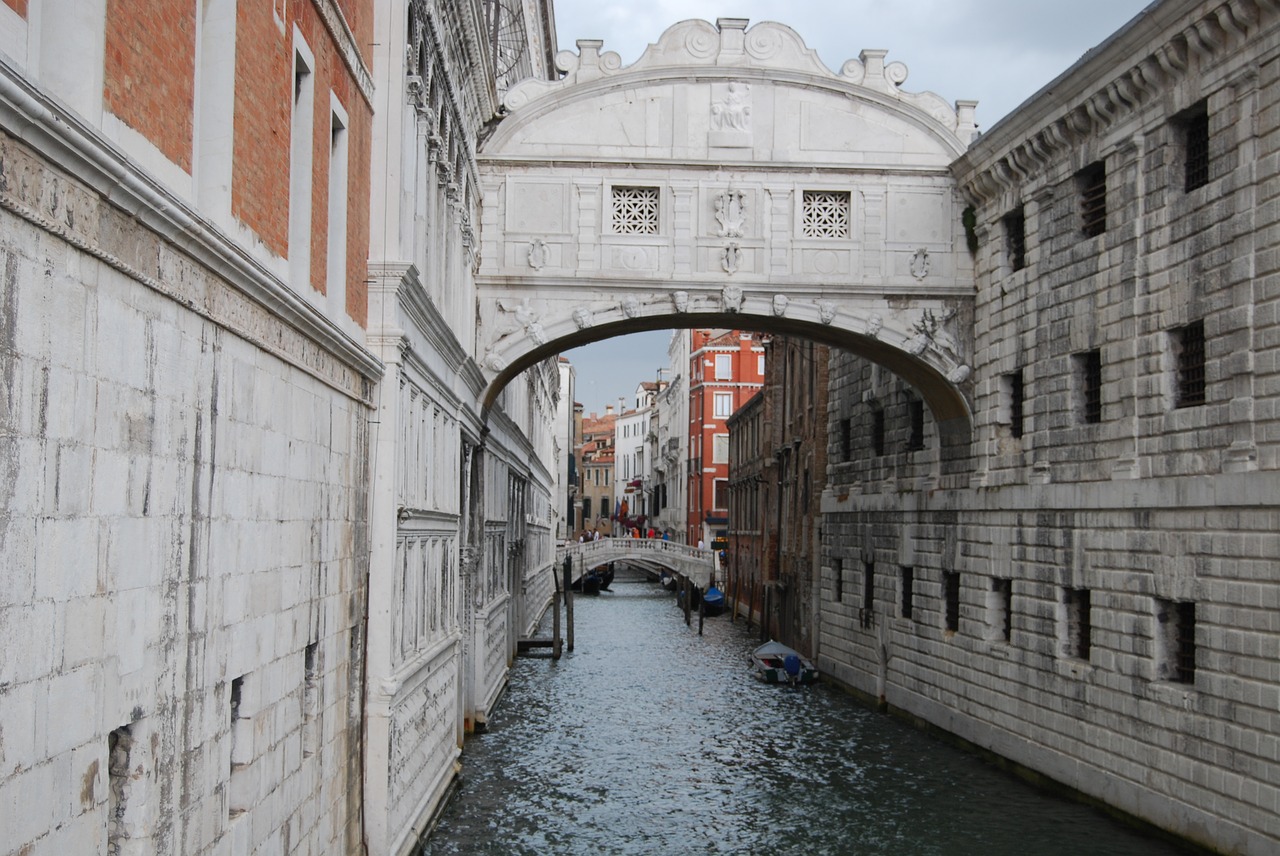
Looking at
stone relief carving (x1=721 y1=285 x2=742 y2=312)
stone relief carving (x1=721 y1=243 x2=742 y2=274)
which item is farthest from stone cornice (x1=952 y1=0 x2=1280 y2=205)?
stone relief carving (x1=721 y1=285 x2=742 y2=312)

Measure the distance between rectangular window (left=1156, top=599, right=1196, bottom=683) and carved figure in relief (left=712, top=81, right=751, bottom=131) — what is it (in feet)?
26.2

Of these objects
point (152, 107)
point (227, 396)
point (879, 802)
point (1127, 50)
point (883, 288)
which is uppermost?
point (1127, 50)

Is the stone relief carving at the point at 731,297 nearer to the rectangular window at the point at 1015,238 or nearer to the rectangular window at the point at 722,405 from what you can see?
the rectangular window at the point at 1015,238

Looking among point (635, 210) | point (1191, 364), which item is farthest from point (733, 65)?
point (1191, 364)

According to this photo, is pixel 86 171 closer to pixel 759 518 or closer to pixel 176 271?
pixel 176 271

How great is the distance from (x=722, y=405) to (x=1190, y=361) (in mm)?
51859

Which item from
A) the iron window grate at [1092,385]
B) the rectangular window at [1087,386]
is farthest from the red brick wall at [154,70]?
the rectangular window at [1087,386]

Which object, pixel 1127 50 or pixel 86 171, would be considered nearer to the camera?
pixel 86 171

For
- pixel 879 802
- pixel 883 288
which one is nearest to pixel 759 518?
pixel 883 288

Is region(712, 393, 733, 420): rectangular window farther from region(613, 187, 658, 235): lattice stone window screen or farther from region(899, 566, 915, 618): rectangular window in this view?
region(613, 187, 658, 235): lattice stone window screen

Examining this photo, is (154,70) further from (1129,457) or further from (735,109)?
(735,109)

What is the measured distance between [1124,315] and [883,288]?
428cm

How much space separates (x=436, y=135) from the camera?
42.0 feet

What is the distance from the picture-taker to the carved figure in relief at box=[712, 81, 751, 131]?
Result: 17656 mm
